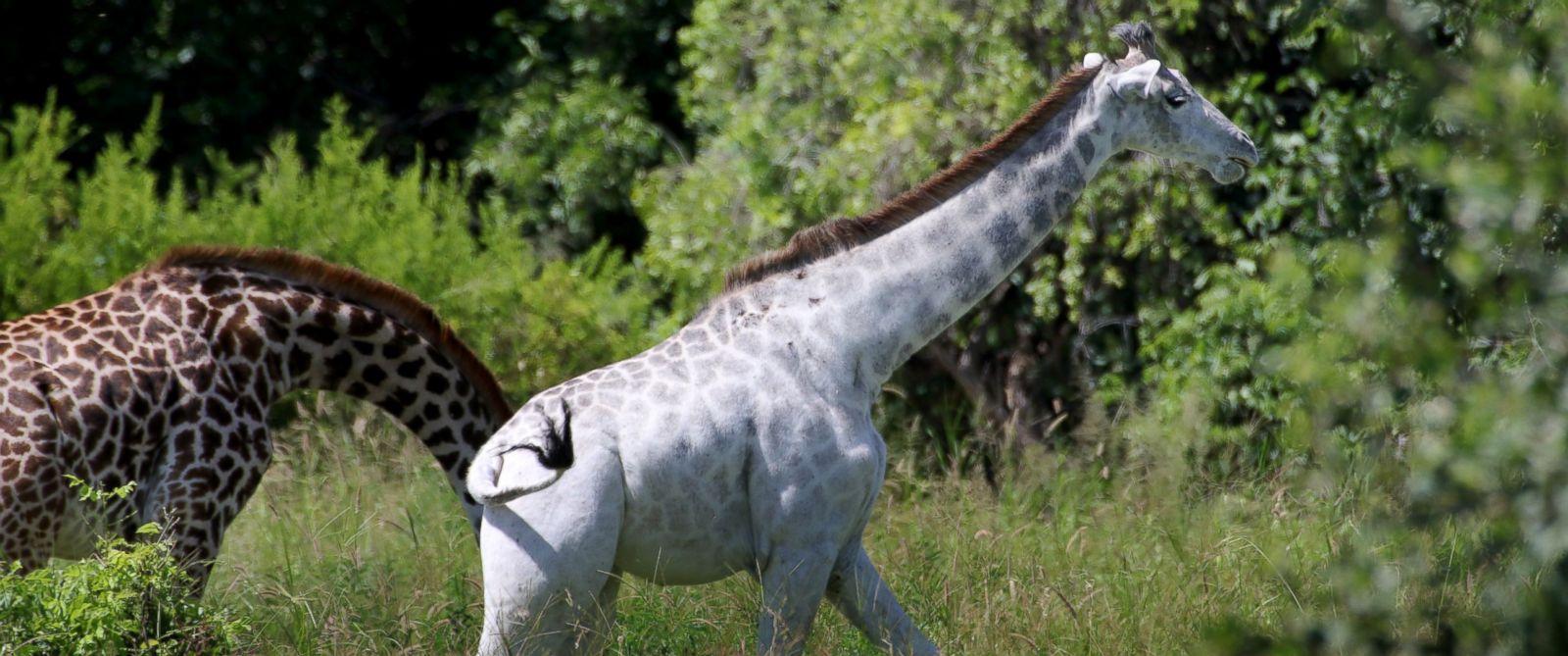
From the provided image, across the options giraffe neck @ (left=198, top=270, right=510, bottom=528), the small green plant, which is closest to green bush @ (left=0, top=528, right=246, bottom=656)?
the small green plant

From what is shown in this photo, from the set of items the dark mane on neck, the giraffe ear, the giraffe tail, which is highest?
the giraffe ear

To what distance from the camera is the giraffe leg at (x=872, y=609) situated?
407 cm

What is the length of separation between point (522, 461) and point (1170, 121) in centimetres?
194

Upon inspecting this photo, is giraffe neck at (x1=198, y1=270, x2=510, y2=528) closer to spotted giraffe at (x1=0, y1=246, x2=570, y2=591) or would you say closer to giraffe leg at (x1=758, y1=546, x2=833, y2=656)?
spotted giraffe at (x1=0, y1=246, x2=570, y2=591)

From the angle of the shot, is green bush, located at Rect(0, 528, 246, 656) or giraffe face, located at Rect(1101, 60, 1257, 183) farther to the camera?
A: giraffe face, located at Rect(1101, 60, 1257, 183)

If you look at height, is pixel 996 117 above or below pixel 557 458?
below

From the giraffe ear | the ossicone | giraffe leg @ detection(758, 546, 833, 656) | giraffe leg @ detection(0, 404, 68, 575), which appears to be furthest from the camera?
giraffe leg @ detection(0, 404, 68, 575)

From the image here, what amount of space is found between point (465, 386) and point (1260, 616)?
2625mm

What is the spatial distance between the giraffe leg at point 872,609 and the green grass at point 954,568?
52 centimetres

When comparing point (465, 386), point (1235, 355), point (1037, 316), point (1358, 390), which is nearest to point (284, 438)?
point (465, 386)

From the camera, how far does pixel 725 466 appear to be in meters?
3.89

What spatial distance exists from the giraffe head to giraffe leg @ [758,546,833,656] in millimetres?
1423

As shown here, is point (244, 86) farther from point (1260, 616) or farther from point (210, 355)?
point (1260, 616)

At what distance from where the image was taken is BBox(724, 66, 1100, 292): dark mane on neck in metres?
4.21
